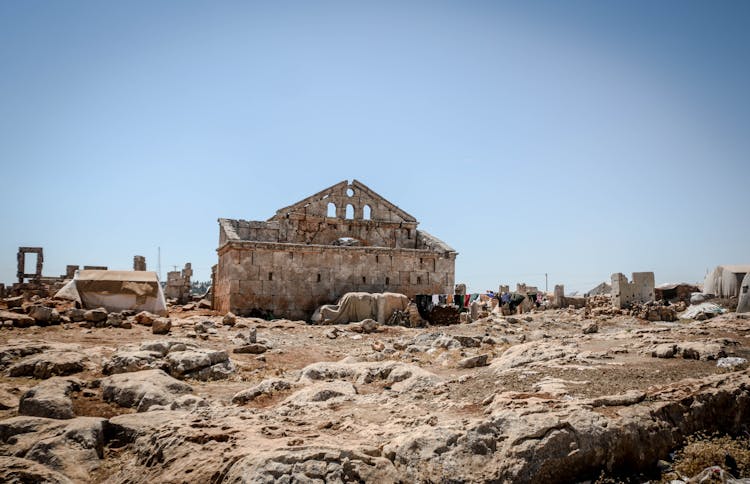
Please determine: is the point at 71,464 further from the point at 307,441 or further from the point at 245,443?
the point at 307,441

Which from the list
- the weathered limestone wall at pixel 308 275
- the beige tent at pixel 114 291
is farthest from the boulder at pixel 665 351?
the weathered limestone wall at pixel 308 275

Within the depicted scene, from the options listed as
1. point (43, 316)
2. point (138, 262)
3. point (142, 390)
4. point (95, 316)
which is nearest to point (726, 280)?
point (142, 390)

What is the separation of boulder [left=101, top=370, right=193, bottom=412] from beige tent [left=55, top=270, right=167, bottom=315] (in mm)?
10174

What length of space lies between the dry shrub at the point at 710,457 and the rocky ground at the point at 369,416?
0.11 metres

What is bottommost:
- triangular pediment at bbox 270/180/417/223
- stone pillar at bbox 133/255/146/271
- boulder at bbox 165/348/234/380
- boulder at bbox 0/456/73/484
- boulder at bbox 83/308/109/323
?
boulder at bbox 165/348/234/380

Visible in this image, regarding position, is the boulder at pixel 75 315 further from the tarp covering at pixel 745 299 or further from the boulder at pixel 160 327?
the tarp covering at pixel 745 299

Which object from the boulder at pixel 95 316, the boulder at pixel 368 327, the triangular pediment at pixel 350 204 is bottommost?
the boulder at pixel 368 327

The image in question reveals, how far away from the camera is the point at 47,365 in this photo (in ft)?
24.0

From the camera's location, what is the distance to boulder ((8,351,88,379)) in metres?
7.22

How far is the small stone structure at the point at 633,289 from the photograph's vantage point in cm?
2133

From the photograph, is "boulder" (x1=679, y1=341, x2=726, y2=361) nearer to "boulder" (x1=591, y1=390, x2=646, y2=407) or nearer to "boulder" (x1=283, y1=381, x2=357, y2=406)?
"boulder" (x1=591, y1=390, x2=646, y2=407)

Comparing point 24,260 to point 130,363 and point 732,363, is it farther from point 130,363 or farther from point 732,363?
point 732,363

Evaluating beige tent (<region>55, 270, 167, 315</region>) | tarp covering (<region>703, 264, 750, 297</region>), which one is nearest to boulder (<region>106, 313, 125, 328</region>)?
beige tent (<region>55, 270, 167, 315</region>)

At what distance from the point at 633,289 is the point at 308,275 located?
14701mm
